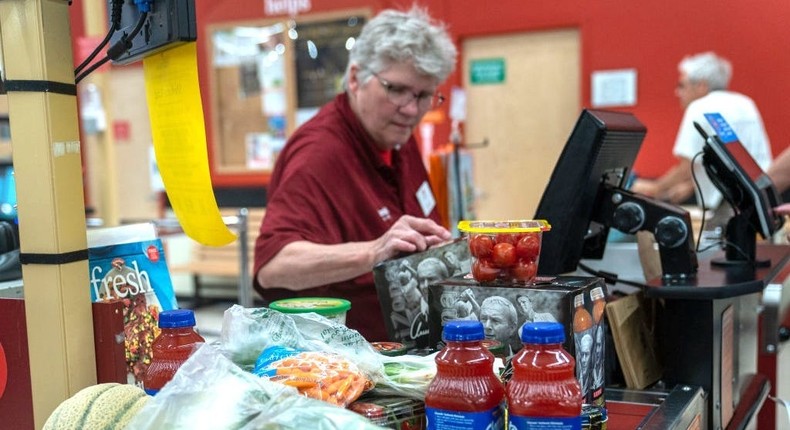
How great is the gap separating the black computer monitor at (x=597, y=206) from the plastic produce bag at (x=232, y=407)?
0.80 metres

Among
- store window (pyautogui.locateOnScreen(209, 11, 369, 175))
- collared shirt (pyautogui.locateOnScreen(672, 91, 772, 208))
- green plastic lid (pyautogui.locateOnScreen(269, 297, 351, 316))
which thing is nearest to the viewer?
green plastic lid (pyautogui.locateOnScreen(269, 297, 351, 316))

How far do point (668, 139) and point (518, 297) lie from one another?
5093 millimetres

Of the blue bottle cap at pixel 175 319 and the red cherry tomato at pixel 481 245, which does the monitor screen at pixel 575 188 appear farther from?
the blue bottle cap at pixel 175 319

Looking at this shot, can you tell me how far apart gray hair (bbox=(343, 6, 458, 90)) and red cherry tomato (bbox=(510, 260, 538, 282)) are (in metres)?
0.96

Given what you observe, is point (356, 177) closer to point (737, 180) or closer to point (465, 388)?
point (737, 180)

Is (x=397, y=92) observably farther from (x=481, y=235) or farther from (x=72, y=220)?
(x=72, y=220)

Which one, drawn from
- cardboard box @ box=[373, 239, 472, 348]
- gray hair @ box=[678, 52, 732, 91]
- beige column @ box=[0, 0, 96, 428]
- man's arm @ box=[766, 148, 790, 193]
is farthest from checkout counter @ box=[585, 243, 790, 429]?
gray hair @ box=[678, 52, 732, 91]

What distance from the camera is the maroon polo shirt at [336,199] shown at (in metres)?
2.02

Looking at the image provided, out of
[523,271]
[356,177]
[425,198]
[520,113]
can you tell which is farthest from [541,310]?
[520,113]

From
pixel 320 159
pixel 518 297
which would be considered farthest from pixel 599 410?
pixel 320 159

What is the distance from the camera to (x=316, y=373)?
3.55 feet

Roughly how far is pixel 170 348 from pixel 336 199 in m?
1.00

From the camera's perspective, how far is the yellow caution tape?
1.21m

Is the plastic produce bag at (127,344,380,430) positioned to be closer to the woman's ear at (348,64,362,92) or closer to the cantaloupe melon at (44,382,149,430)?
the cantaloupe melon at (44,382,149,430)
